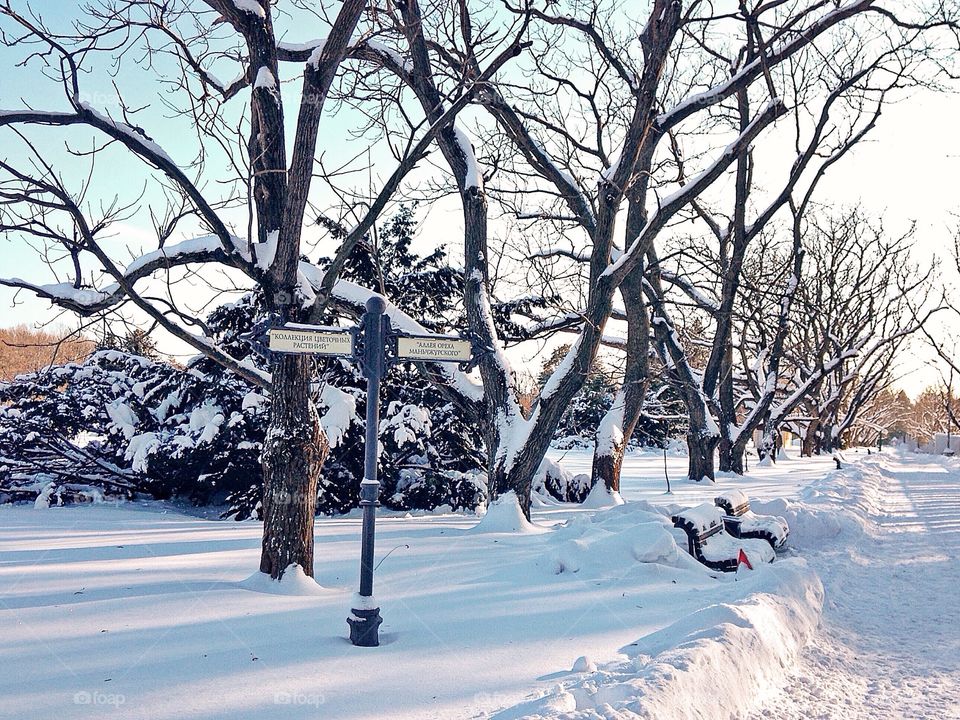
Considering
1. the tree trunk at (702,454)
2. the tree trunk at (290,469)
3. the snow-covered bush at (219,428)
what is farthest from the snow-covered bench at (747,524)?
the tree trunk at (702,454)

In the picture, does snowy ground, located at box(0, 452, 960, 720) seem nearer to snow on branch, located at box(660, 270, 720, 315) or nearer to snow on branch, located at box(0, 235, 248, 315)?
snow on branch, located at box(0, 235, 248, 315)

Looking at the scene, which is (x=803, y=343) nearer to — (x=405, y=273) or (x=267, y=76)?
(x=405, y=273)

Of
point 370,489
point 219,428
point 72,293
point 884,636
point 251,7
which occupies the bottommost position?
point 884,636

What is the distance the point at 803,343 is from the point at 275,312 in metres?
34.9

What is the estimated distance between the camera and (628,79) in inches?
484

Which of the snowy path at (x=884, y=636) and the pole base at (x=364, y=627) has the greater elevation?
the pole base at (x=364, y=627)

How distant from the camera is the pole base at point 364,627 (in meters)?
4.64

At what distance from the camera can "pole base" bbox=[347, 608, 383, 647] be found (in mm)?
4637

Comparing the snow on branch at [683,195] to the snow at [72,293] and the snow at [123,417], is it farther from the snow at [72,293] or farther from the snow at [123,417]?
the snow at [123,417]

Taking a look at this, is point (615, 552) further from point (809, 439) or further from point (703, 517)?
point (809, 439)

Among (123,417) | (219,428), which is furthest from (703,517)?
(123,417)

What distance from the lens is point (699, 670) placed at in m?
4.09

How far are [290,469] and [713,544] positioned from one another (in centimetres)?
504

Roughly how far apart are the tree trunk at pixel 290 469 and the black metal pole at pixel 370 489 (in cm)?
126
